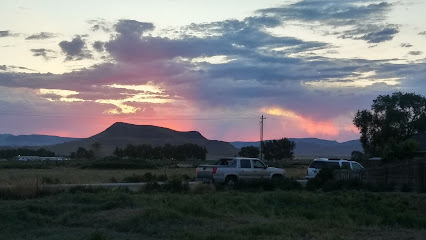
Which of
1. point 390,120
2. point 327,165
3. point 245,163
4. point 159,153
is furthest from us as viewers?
point 159,153

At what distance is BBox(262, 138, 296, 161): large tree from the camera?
121 metres

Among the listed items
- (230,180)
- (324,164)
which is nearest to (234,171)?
(230,180)

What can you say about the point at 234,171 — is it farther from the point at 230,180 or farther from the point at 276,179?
the point at 276,179

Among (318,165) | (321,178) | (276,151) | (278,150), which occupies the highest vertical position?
(278,150)

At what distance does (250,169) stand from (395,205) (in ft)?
36.4

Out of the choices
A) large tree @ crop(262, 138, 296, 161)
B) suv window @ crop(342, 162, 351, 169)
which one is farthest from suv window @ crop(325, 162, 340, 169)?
large tree @ crop(262, 138, 296, 161)

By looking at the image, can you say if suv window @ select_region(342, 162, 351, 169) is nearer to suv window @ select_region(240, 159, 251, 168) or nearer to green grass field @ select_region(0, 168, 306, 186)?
suv window @ select_region(240, 159, 251, 168)

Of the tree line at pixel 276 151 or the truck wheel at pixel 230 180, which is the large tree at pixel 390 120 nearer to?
the truck wheel at pixel 230 180

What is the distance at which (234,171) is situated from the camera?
29297 millimetres

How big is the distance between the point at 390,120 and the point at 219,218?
185 feet

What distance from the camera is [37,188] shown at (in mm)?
22641

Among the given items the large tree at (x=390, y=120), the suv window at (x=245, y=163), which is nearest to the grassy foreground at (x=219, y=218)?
the suv window at (x=245, y=163)

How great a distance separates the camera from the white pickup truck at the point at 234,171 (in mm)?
29141

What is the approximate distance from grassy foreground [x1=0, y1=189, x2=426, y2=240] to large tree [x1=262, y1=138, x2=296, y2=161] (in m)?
99.5
